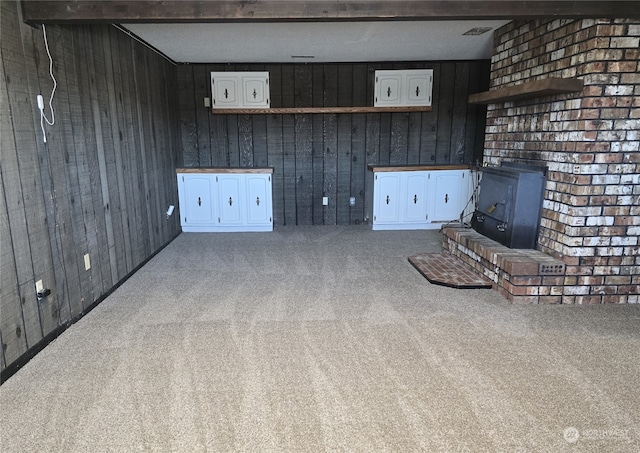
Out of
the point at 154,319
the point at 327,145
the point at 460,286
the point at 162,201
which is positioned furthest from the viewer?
the point at 327,145

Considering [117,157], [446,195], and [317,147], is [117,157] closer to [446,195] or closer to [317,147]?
[317,147]

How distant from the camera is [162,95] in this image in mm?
5012

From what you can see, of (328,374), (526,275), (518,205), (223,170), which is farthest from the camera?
(223,170)

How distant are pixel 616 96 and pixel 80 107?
12.7ft

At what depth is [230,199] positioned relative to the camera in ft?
18.1

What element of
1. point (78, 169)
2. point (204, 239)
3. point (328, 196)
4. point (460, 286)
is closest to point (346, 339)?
point (460, 286)

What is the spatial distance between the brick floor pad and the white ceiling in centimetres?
222

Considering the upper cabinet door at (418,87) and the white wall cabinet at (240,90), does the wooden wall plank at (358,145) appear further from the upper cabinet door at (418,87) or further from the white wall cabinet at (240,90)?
the white wall cabinet at (240,90)

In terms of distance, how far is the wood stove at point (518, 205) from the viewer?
3.40 m

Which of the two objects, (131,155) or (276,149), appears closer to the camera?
(131,155)

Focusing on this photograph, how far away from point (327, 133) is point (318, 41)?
65.4 inches

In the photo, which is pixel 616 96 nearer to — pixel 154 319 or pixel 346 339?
pixel 346 339

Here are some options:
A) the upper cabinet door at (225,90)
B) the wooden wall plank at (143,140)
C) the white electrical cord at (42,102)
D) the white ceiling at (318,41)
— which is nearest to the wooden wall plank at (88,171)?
the white electrical cord at (42,102)

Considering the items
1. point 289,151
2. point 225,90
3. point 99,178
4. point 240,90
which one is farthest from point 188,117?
point 99,178
